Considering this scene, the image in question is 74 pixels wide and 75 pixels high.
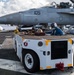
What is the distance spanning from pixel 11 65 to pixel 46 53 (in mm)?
2187

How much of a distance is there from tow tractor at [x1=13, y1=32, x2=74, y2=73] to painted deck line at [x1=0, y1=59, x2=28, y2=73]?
450 mm

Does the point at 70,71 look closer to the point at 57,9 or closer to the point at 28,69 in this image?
the point at 28,69

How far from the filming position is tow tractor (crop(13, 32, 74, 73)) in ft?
23.1

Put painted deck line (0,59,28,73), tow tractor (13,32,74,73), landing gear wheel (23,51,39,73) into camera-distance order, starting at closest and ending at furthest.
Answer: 1. tow tractor (13,32,74,73)
2. landing gear wheel (23,51,39,73)
3. painted deck line (0,59,28,73)

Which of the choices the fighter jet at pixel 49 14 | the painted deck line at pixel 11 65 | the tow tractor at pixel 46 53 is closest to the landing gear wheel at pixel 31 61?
the tow tractor at pixel 46 53

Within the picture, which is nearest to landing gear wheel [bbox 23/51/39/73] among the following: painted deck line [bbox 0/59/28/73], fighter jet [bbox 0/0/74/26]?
painted deck line [bbox 0/59/28/73]

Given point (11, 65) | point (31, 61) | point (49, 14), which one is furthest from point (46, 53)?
point (49, 14)

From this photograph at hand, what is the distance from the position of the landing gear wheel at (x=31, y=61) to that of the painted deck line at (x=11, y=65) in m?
0.29

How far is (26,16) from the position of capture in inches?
770

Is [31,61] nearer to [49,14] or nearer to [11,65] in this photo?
[11,65]

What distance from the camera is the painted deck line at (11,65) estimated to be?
26.2 ft

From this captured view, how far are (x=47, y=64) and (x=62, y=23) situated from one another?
1377cm

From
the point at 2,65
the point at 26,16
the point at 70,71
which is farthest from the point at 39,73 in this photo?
the point at 26,16

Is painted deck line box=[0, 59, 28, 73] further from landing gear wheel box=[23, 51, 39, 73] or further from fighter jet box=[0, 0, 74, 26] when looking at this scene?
fighter jet box=[0, 0, 74, 26]
